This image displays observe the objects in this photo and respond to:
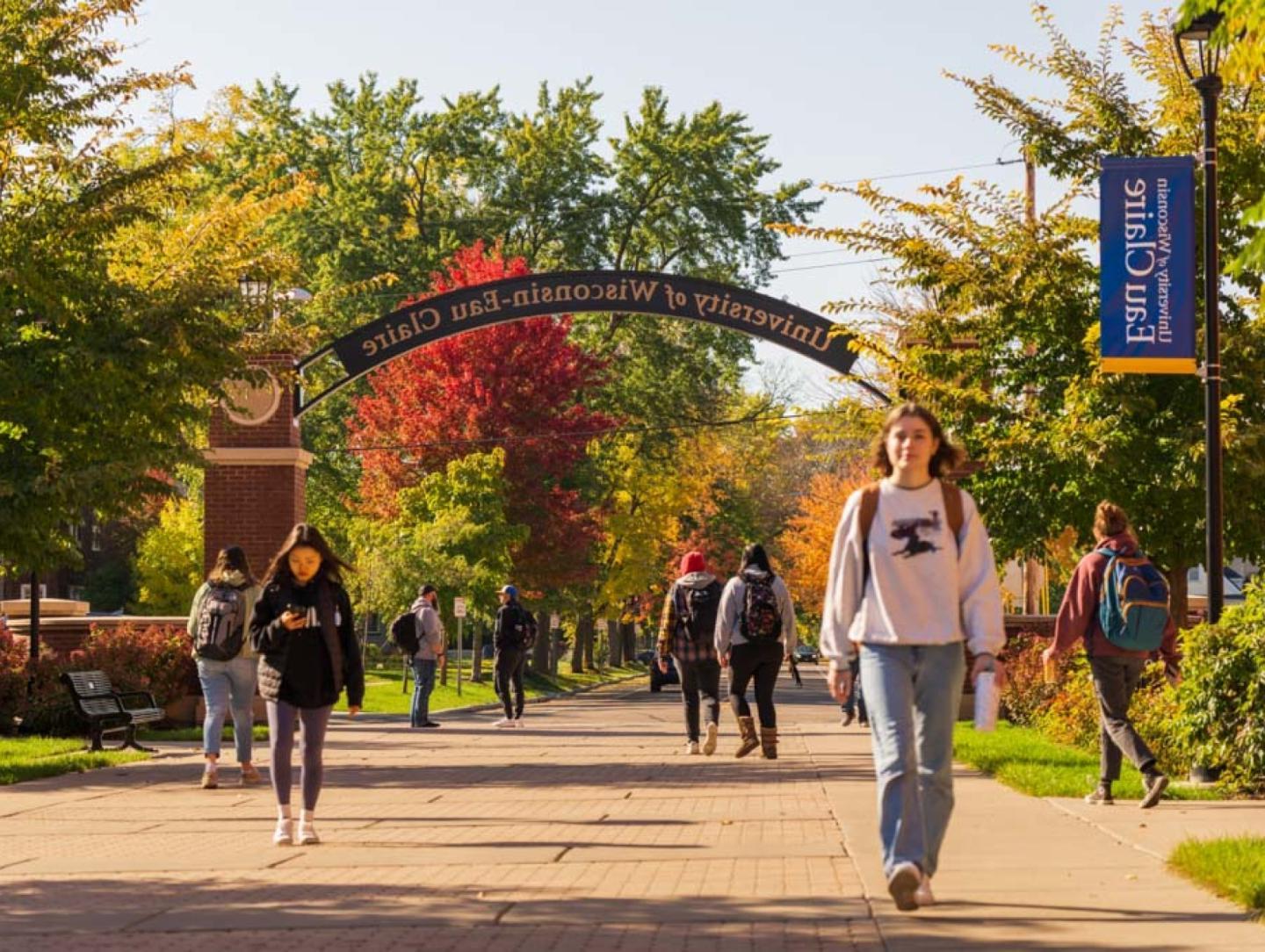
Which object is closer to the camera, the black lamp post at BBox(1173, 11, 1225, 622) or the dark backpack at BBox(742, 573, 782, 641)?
the black lamp post at BBox(1173, 11, 1225, 622)

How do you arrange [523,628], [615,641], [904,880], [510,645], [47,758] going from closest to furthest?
[904,880] < [47,758] < [523,628] < [510,645] < [615,641]

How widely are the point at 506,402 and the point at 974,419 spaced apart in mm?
25143

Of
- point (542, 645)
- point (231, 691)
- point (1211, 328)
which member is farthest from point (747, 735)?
point (542, 645)

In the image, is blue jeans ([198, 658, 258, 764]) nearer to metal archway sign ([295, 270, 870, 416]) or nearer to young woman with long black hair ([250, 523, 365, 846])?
young woman with long black hair ([250, 523, 365, 846])

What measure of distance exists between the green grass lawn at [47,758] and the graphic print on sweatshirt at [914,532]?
10.2 m

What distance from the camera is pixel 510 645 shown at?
82.9 ft

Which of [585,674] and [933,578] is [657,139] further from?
[933,578]

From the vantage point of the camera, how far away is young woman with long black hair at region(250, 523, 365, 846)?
37.8 feet

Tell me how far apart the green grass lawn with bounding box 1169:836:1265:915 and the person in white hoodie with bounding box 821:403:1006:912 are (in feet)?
3.84

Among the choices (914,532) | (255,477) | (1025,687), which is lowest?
(1025,687)

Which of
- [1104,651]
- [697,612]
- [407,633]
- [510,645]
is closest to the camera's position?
[1104,651]

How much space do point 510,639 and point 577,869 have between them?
15258mm

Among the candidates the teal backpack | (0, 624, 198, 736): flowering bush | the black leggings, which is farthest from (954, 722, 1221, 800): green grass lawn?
(0, 624, 198, 736): flowering bush

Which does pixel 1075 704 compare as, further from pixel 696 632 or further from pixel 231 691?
pixel 231 691
